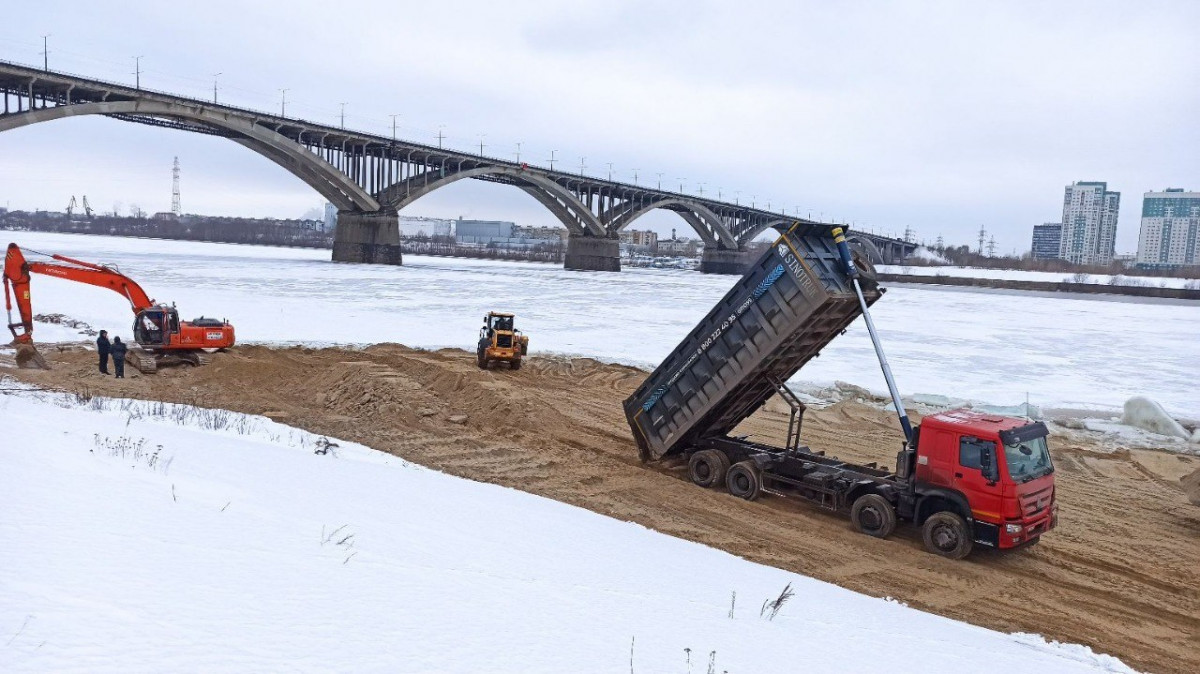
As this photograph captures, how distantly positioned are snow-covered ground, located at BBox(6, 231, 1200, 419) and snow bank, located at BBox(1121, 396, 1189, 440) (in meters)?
1.49

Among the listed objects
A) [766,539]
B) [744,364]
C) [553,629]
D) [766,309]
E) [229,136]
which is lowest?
[766,539]

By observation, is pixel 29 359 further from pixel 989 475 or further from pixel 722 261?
pixel 722 261

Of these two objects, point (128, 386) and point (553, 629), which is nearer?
point (553, 629)

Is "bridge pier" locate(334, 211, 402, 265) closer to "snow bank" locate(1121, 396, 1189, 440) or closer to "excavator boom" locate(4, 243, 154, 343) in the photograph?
"excavator boom" locate(4, 243, 154, 343)

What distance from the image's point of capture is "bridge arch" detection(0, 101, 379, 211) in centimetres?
5234

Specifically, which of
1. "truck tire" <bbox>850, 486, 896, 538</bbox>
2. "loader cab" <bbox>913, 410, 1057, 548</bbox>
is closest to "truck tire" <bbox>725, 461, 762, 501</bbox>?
"truck tire" <bbox>850, 486, 896, 538</bbox>

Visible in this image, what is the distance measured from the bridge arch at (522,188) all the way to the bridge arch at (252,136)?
2739 mm

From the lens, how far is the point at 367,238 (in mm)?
78625

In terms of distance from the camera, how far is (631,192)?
105 m

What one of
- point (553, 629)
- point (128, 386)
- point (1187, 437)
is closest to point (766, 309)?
point (553, 629)

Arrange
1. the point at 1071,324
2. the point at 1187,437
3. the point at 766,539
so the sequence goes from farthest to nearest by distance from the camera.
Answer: the point at 1071,324
the point at 1187,437
the point at 766,539

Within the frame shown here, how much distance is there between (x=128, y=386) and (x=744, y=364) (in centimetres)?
1502

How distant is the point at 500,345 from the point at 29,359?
1222 cm

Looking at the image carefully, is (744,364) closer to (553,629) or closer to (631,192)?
(553,629)
